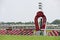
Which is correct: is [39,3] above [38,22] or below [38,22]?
→ above

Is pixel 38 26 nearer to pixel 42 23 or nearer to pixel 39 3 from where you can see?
pixel 42 23

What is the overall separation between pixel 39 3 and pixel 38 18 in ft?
8.01

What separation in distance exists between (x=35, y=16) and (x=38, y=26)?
1428 mm

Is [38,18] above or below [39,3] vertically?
below

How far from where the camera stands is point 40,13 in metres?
31.6

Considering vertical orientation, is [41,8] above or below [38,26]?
above

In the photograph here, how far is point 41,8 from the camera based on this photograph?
32656mm

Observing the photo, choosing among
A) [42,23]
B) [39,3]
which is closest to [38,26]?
[42,23]

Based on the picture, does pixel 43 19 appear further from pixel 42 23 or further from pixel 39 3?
pixel 39 3

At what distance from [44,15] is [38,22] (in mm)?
1858

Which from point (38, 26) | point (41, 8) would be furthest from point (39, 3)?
point (38, 26)

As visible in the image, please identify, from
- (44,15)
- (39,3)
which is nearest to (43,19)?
(44,15)

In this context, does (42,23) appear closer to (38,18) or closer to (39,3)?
(38,18)

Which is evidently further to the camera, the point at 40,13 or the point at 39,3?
the point at 39,3
